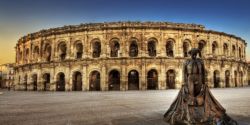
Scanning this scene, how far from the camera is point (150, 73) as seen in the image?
2588cm

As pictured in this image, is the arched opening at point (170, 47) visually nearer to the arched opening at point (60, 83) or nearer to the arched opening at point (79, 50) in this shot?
the arched opening at point (79, 50)

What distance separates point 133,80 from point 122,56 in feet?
11.8

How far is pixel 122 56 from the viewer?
2277 cm

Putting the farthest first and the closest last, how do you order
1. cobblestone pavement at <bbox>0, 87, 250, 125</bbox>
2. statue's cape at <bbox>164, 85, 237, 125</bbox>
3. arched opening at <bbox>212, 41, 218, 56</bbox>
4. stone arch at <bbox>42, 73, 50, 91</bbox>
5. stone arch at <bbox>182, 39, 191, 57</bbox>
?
arched opening at <bbox>212, 41, 218, 56</bbox>
stone arch at <bbox>42, 73, 50, 91</bbox>
stone arch at <bbox>182, 39, 191, 57</bbox>
cobblestone pavement at <bbox>0, 87, 250, 125</bbox>
statue's cape at <bbox>164, 85, 237, 125</bbox>

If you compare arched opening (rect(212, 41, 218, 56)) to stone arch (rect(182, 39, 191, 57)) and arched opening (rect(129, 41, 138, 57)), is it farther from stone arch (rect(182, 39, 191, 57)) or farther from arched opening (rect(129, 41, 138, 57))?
arched opening (rect(129, 41, 138, 57))

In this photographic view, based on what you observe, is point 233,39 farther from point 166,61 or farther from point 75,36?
point 75,36

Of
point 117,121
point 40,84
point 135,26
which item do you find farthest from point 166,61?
point 117,121

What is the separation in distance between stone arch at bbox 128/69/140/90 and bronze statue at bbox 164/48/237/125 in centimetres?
1885

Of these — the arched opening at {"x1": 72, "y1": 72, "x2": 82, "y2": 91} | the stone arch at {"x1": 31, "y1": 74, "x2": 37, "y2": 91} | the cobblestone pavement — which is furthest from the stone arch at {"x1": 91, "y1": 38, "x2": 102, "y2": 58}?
the cobblestone pavement

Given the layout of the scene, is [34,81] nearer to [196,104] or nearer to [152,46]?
[152,46]

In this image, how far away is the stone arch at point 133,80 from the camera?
23.9 metres

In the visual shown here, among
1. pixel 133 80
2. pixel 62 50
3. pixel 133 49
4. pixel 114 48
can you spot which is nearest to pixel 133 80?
pixel 133 80

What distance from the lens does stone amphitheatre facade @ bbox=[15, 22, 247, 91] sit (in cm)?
2284

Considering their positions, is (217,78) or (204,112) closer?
(204,112)
